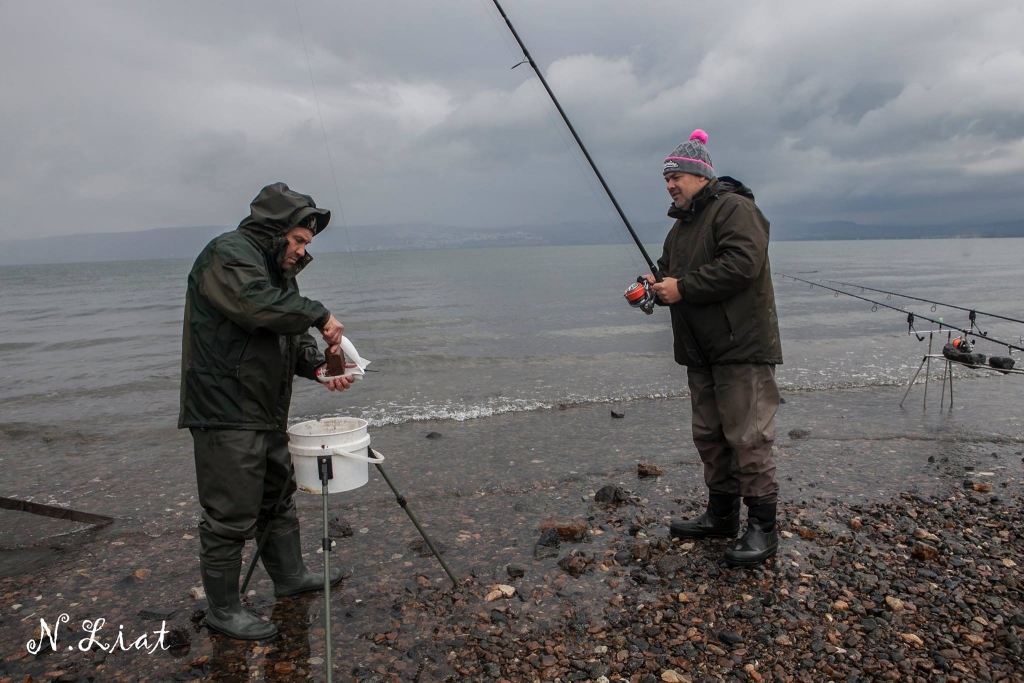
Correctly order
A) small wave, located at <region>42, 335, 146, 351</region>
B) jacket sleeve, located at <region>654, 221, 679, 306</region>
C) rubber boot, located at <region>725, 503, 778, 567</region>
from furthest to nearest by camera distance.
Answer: small wave, located at <region>42, 335, 146, 351</region> < jacket sleeve, located at <region>654, 221, 679, 306</region> < rubber boot, located at <region>725, 503, 778, 567</region>

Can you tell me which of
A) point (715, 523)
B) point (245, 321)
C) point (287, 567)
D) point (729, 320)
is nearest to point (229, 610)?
point (287, 567)

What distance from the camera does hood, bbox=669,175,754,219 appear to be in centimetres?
436

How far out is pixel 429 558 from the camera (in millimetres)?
4895

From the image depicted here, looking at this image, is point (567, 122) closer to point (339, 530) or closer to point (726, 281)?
point (726, 281)

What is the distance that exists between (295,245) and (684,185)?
2431 millimetres

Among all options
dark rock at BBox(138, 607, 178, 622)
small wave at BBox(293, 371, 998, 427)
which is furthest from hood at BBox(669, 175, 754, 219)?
small wave at BBox(293, 371, 998, 427)

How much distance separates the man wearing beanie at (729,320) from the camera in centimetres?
417

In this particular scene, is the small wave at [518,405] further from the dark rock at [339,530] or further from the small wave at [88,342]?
the small wave at [88,342]

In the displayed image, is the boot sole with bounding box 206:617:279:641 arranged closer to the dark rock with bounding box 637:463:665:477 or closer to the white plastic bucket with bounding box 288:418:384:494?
the white plastic bucket with bounding box 288:418:384:494

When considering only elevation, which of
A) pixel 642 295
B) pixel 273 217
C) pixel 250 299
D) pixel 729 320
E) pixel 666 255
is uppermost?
pixel 273 217

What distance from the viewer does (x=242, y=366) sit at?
3467 millimetres

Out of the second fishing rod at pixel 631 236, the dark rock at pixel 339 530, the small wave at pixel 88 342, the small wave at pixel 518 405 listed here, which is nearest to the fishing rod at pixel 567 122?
the second fishing rod at pixel 631 236

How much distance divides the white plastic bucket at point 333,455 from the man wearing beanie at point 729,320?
2.05 metres

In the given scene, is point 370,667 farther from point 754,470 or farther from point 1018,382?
point 1018,382
